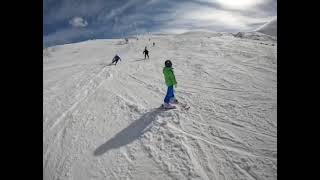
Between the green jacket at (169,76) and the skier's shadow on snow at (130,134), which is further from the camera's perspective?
the green jacket at (169,76)

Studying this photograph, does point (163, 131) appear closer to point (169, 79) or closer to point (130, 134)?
point (130, 134)

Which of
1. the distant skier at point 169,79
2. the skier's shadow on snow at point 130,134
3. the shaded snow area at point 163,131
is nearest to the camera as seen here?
the shaded snow area at point 163,131

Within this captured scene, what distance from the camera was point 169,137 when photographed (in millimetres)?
6852

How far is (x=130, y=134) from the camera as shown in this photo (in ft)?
24.3

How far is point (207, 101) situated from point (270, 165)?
4.22 metres

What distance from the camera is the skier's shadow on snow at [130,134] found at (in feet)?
22.5

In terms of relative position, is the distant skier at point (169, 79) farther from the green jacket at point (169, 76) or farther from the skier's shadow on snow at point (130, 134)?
the skier's shadow on snow at point (130, 134)

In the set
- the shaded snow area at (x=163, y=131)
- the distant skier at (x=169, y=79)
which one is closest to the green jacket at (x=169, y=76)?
the distant skier at (x=169, y=79)

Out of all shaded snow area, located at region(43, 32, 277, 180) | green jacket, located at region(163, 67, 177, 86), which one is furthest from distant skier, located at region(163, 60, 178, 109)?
shaded snow area, located at region(43, 32, 277, 180)

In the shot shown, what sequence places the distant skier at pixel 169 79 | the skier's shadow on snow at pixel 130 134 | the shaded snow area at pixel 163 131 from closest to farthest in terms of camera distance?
the shaded snow area at pixel 163 131, the skier's shadow on snow at pixel 130 134, the distant skier at pixel 169 79

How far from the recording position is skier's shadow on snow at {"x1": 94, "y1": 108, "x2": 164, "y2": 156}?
686 cm

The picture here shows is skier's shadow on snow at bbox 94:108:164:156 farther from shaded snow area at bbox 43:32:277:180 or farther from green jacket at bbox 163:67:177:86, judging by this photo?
green jacket at bbox 163:67:177:86
